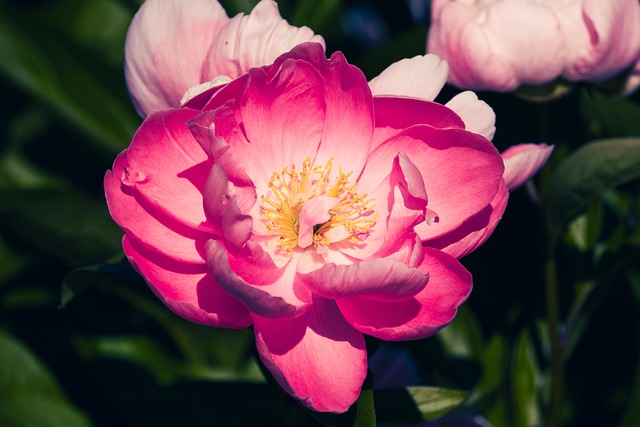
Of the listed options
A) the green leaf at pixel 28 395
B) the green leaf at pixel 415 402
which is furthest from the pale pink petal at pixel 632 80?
the green leaf at pixel 28 395

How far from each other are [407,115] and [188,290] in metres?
0.23

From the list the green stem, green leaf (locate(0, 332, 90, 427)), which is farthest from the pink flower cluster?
green leaf (locate(0, 332, 90, 427))

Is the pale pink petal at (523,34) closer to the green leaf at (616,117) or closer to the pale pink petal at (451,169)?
the pale pink petal at (451,169)

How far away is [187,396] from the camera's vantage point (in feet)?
2.87

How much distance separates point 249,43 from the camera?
675mm

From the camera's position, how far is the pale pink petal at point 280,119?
67 cm

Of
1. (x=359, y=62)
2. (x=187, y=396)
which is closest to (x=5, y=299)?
(x=187, y=396)

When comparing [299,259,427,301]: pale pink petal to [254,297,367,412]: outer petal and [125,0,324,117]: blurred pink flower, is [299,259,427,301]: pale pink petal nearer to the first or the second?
[254,297,367,412]: outer petal

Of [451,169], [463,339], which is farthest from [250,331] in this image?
[451,169]

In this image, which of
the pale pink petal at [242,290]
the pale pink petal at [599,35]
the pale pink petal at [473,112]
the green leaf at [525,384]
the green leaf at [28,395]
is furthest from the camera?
the green leaf at [28,395]

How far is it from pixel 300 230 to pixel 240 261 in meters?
0.11

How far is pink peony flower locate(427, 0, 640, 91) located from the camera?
0.78 meters

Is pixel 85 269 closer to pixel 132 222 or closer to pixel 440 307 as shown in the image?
pixel 132 222

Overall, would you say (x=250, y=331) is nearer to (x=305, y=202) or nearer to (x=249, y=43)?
(x=305, y=202)
